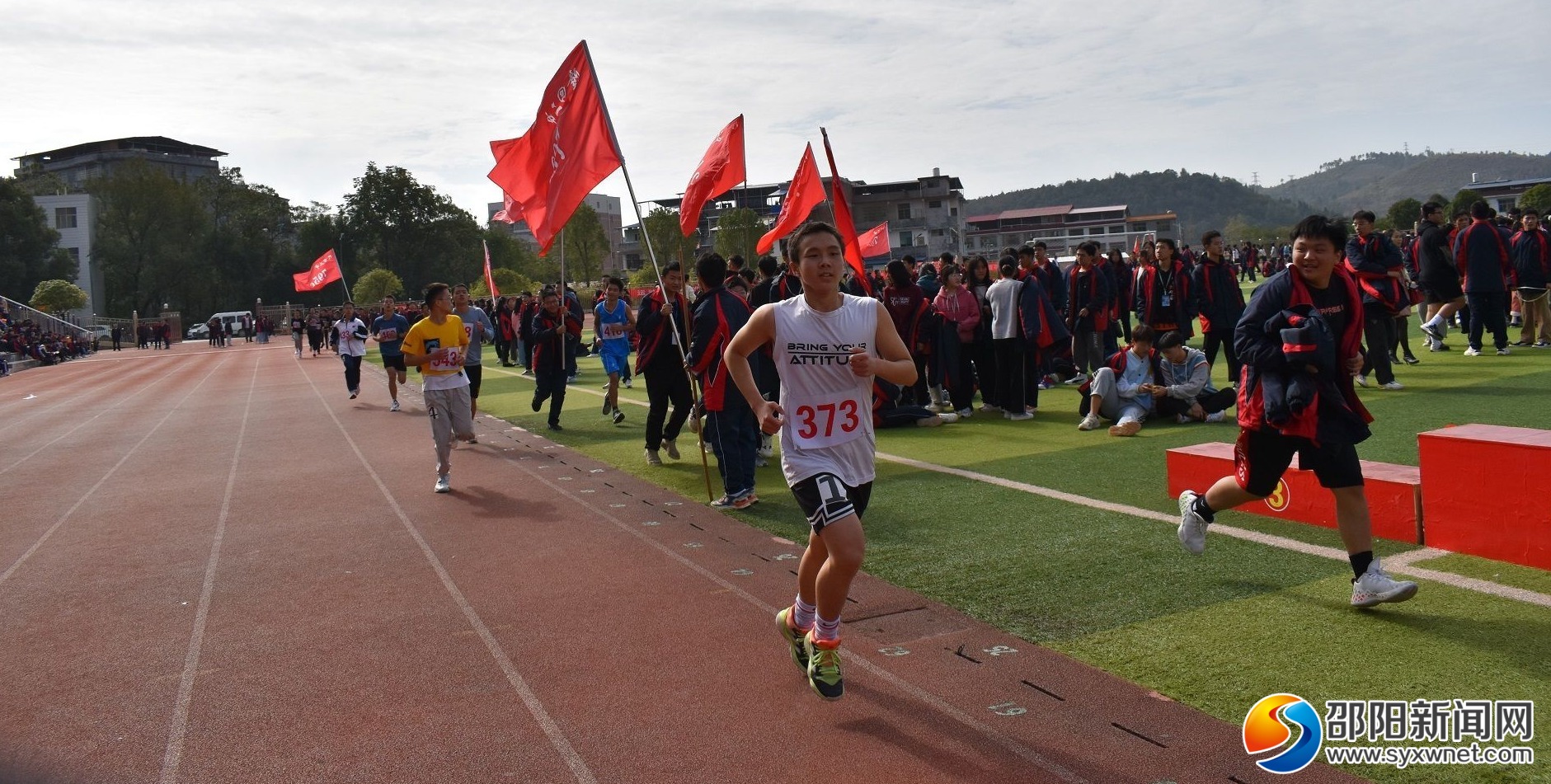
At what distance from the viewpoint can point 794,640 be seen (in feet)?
16.6

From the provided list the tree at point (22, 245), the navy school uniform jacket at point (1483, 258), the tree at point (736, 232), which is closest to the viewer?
the navy school uniform jacket at point (1483, 258)

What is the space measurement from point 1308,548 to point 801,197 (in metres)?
9.05

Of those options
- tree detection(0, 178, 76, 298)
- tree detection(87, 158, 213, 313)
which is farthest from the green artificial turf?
tree detection(87, 158, 213, 313)

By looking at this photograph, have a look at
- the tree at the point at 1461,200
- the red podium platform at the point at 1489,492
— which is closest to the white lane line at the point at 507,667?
the red podium platform at the point at 1489,492

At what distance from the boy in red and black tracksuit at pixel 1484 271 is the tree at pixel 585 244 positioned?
7496cm

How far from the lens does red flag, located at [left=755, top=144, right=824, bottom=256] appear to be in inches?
559

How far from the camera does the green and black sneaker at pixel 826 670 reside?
4.63 m

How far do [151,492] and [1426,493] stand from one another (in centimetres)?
1111

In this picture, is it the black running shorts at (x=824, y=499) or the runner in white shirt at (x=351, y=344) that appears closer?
the black running shorts at (x=824, y=499)

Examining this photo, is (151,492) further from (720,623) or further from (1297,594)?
(1297,594)

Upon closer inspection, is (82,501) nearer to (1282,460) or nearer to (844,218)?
(844,218)

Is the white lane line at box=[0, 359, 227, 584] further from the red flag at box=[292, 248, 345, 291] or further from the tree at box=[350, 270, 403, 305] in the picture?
the tree at box=[350, 270, 403, 305]

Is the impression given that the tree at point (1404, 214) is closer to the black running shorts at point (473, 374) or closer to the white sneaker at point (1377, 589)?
the black running shorts at point (473, 374)

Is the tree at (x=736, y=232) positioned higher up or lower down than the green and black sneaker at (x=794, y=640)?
higher up
